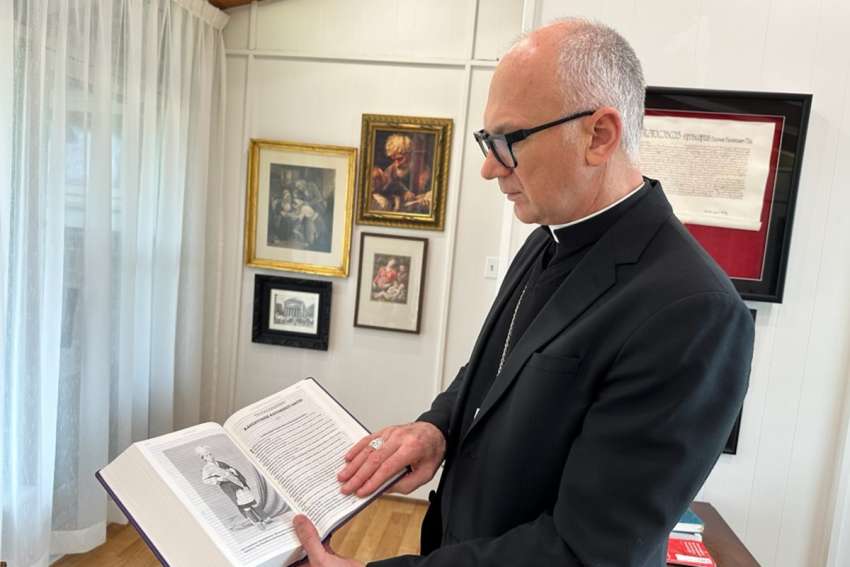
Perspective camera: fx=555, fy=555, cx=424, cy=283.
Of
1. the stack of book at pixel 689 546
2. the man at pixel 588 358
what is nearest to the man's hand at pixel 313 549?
the man at pixel 588 358

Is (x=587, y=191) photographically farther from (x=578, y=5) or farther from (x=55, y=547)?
(x=55, y=547)

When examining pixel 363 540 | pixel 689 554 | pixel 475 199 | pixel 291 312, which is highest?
pixel 475 199

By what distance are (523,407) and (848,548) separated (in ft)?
4.55

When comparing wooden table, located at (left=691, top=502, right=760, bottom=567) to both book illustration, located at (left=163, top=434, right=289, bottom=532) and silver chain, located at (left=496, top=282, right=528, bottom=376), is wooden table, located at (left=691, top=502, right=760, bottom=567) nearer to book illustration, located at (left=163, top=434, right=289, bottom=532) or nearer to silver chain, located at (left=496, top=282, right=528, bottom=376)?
silver chain, located at (left=496, top=282, right=528, bottom=376)

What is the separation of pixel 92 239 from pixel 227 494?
1527 mm

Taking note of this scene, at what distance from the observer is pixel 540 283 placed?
889 mm

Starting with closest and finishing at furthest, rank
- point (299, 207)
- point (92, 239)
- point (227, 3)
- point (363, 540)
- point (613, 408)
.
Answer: point (613, 408) → point (92, 239) → point (363, 540) → point (227, 3) → point (299, 207)

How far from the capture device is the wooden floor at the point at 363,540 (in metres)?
2.16

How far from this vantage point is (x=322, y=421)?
1.00 meters

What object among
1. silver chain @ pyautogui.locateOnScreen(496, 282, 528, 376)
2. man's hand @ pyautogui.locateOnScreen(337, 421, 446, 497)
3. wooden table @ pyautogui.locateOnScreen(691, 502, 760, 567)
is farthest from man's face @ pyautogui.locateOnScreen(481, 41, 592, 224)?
wooden table @ pyautogui.locateOnScreen(691, 502, 760, 567)

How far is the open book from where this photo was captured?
77 centimetres

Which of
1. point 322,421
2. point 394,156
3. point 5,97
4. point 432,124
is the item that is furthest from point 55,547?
point 432,124

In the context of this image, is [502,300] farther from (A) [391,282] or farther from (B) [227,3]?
(B) [227,3]

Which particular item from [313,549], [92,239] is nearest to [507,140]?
[313,549]
